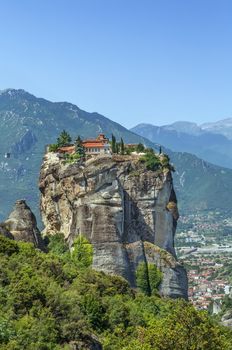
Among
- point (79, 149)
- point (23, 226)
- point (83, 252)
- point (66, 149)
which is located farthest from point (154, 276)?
point (66, 149)

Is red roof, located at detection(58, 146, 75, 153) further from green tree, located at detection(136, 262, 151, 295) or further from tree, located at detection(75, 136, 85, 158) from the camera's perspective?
green tree, located at detection(136, 262, 151, 295)

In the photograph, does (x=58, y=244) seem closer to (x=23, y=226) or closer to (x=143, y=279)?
(x=23, y=226)

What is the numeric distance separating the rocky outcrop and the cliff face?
322cm

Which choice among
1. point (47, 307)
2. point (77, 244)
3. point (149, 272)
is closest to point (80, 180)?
point (77, 244)

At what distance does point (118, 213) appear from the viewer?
47.1m

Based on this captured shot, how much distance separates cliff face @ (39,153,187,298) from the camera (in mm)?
46844

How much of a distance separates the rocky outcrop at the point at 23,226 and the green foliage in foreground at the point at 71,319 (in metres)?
9.49

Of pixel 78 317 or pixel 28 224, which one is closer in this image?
pixel 78 317

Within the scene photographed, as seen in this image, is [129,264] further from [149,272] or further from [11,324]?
[11,324]

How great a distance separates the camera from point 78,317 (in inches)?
943

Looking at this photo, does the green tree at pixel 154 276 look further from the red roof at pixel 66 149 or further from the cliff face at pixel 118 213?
the red roof at pixel 66 149

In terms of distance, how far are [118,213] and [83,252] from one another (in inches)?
141

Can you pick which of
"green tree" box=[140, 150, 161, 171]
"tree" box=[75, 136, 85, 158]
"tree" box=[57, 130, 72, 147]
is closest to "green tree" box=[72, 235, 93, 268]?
"tree" box=[75, 136, 85, 158]

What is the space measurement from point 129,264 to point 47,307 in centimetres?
2297
